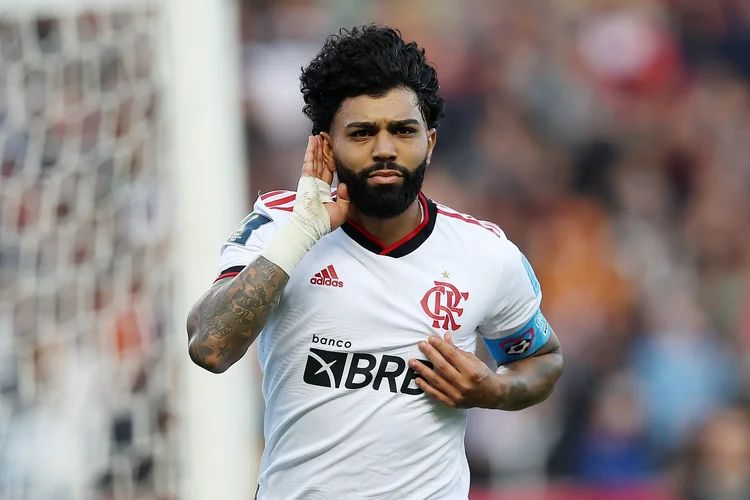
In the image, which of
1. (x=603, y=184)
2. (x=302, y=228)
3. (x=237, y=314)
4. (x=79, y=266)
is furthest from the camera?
(x=603, y=184)

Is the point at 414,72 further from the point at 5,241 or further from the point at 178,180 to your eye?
the point at 5,241

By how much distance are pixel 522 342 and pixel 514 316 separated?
0.13 meters

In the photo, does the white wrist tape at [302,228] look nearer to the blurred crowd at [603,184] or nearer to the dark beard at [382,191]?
the dark beard at [382,191]

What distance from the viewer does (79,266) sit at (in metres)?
5.65

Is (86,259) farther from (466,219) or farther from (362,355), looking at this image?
(362,355)

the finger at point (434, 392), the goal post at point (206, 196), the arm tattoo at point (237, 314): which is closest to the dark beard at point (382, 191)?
the arm tattoo at point (237, 314)

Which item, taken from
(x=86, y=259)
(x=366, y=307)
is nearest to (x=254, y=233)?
(x=366, y=307)

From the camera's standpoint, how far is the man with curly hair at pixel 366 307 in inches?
124

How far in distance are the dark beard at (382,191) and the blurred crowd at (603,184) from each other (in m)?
4.33

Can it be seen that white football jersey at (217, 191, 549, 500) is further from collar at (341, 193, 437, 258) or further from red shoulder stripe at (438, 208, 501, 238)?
red shoulder stripe at (438, 208, 501, 238)

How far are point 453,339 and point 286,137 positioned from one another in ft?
18.8

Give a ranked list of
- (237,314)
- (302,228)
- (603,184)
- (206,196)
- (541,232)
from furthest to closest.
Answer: (603,184), (541,232), (206,196), (302,228), (237,314)

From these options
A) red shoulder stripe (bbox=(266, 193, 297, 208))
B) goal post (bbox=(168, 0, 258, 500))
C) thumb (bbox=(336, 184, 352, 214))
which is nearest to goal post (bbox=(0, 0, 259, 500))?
goal post (bbox=(168, 0, 258, 500))

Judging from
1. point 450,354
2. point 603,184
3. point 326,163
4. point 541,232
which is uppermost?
point 326,163
